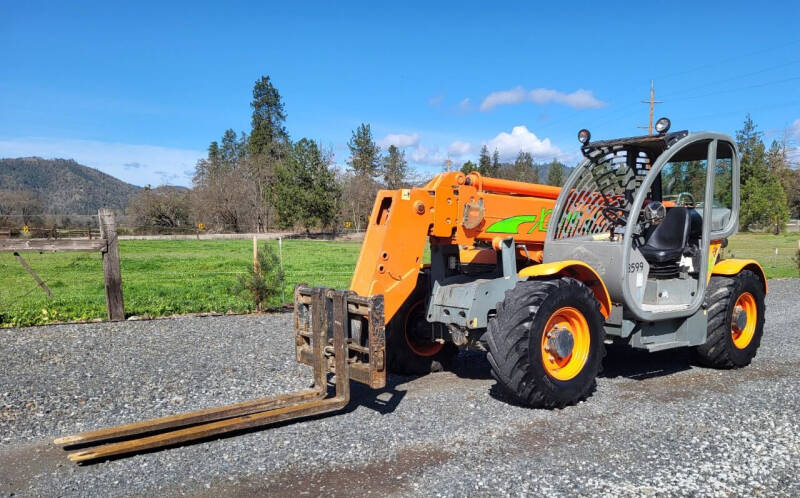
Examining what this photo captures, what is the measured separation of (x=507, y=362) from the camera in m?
5.35

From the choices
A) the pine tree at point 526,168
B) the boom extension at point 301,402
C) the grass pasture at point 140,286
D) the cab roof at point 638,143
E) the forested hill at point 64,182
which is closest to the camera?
the boom extension at point 301,402

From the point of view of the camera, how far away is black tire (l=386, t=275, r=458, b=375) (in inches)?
258

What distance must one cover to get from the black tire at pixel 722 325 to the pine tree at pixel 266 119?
6694cm

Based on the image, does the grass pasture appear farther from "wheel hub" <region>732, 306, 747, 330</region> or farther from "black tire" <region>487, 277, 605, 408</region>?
"wheel hub" <region>732, 306, 747, 330</region>

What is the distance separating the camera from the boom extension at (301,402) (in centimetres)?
454

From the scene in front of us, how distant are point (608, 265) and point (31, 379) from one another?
20.4ft

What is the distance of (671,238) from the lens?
6855mm

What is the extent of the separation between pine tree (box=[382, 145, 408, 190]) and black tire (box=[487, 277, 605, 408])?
147ft

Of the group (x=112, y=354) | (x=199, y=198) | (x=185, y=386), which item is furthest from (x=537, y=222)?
(x=199, y=198)

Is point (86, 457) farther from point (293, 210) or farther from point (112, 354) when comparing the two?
point (293, 210)

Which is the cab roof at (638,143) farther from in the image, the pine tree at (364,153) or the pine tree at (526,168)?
the pine tree at (526,168)

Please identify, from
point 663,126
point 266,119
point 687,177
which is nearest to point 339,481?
point 663,126

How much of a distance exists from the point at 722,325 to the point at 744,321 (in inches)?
24.2

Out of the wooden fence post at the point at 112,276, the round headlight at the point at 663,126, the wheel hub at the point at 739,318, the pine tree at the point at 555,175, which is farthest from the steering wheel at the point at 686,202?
the pine tree at the point at 555,175
